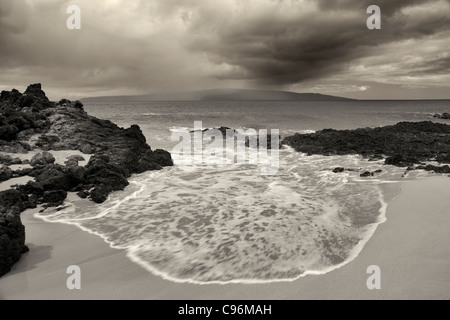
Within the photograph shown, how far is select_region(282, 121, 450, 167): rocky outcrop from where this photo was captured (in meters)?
15.1

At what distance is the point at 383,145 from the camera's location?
730 inches

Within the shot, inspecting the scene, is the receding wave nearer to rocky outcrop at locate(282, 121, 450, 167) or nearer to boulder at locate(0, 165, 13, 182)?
boulder at locate(0, 165, 13, 182)

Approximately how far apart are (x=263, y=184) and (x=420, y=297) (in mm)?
7316

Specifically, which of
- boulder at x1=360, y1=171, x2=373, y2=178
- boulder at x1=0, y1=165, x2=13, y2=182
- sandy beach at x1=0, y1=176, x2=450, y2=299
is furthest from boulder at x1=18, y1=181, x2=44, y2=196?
boulder at x1=360, y1=171, x2=373, y2=178

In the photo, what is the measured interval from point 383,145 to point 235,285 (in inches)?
659

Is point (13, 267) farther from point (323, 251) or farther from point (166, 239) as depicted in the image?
point (323, 251)

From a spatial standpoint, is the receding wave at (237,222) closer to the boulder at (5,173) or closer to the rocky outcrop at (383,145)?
the boulder at (5,173)

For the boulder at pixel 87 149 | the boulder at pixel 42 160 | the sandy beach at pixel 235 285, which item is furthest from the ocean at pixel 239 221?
the boulder at pixel 87 149

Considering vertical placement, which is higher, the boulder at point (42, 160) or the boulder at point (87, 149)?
the boulder at point (87, 149)

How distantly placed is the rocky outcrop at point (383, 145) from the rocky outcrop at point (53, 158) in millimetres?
10264

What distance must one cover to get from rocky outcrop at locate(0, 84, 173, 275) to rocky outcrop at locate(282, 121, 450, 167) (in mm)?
10264

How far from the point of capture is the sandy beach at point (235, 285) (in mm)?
4809
